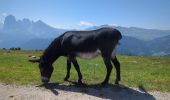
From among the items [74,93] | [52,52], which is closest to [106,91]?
[74,93]

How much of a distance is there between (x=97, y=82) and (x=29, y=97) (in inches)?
193

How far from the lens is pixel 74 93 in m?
14.3

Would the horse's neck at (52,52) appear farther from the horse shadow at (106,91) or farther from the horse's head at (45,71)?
the horse shadow at (106,91)

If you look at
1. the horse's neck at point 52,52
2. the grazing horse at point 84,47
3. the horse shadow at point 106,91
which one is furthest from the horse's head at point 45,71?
the horse shadow at point 106,91

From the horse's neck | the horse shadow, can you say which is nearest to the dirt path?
the horse shadow

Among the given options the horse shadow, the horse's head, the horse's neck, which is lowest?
the horse shadow

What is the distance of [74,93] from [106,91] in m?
1.77

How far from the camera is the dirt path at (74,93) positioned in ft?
45.1

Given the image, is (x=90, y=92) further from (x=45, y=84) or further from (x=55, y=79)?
(x=55, y=79)

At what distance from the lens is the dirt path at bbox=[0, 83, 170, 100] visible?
45.1 feet

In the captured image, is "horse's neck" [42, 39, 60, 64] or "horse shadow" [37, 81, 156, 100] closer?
"horse shadow" [37, 81, 156, 100]

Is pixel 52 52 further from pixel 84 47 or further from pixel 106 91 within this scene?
pixel 106 91

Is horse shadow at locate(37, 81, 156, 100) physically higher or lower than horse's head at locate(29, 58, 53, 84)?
lower

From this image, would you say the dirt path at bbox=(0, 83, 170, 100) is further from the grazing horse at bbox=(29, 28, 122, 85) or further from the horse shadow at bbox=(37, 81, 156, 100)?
the grazing horse at bbox=(29, 28, 122, 85)
